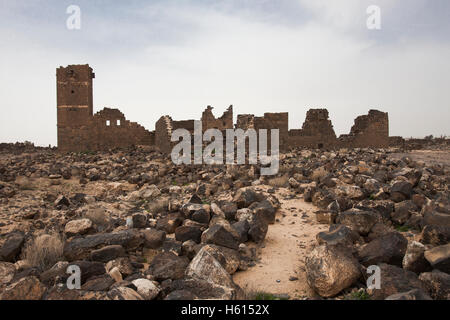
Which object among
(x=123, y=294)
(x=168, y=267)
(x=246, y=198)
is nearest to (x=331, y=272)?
(x=168, y=267)

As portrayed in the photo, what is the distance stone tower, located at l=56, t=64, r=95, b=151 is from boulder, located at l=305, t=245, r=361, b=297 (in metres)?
18.5

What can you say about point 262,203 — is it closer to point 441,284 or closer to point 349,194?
point 349,194

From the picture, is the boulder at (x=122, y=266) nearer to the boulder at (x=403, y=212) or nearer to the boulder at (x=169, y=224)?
the boulder at (x=169, y=224)

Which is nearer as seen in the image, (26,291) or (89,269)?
(26,291)

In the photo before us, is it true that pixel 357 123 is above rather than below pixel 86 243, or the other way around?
above

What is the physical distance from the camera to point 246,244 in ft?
14.2

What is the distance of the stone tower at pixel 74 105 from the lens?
1812 centimetres

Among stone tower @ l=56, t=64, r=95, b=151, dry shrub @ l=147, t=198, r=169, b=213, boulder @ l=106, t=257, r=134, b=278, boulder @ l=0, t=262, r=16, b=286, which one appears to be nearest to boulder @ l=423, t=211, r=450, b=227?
boulder @ l=106, t=257, r=134, b=278

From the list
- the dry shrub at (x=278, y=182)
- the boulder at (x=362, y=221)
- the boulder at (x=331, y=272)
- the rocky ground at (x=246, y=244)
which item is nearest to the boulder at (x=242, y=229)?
the rocky ground at (x=246, y=244)

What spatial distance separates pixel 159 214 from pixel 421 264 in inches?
180

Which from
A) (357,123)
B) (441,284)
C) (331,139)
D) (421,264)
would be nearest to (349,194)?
(421,264)

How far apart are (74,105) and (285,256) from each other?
18.4 meters

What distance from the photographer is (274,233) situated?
479cm

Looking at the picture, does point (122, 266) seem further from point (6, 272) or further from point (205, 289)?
point (6, 272)
